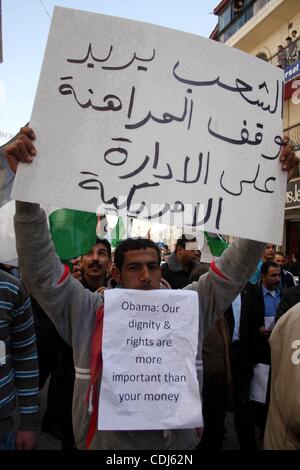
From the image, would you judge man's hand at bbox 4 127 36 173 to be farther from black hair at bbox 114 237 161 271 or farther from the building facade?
the building facade

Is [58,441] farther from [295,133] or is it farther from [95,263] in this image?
[295,133]

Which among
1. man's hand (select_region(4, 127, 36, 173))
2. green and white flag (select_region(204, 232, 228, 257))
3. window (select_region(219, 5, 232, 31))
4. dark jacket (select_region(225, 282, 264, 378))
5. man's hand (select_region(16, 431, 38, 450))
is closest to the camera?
man's hand (select_region(4, 127, 36, 173))

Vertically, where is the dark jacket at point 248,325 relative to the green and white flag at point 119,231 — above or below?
below

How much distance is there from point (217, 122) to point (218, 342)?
195cm

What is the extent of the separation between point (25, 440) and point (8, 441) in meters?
0.13

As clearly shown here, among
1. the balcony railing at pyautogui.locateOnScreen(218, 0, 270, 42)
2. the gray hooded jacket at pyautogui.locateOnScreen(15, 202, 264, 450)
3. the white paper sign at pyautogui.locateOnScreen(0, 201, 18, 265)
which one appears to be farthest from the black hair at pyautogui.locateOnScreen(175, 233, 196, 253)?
the balcony railing at pyautogui.locateOnScreen(218, 0, 270, 42)

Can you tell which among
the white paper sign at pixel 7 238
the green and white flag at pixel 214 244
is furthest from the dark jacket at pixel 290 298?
the white paper sign at pixel 7 238

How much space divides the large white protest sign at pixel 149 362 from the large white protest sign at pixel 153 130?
0.32m

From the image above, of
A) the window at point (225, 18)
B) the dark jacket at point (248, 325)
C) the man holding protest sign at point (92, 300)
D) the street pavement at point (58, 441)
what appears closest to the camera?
the man holding protest sign at point (92, 300)

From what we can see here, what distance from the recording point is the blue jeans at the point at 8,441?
6.56 ft

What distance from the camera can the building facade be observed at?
49.4 feet

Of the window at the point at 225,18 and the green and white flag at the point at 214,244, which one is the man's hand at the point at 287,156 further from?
the window at the point at 225,18

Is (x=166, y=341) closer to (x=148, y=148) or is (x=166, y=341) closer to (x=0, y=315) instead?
(x=148, y=148)
